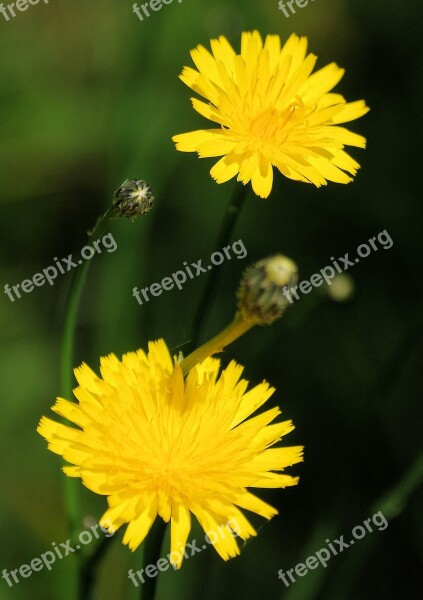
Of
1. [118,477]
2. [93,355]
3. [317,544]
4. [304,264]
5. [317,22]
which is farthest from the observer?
[317,22]

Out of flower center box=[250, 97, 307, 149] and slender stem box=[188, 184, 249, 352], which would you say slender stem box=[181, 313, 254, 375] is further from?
flower center box=[250, 97, 307, 149]

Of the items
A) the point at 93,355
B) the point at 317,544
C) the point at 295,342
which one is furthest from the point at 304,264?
the point at 317,544

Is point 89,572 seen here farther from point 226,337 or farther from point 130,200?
point 130,200

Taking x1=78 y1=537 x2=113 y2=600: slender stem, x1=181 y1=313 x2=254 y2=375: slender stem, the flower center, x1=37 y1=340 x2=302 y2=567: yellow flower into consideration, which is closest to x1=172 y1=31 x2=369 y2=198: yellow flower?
the flower center

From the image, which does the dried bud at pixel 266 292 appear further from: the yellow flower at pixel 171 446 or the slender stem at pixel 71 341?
the slender stem at pixel 71 341

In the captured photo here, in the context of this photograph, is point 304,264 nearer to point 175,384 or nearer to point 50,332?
point 50,332

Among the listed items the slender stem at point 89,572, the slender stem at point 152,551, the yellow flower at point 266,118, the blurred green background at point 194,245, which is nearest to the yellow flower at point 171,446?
the slender stem at point 152,551
